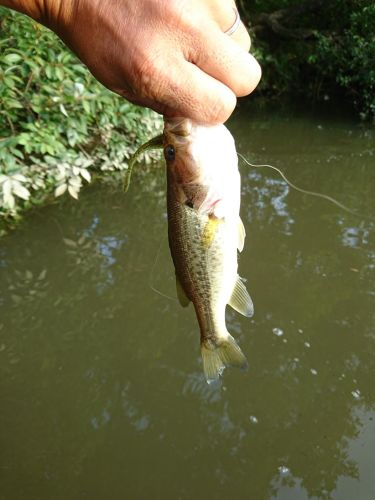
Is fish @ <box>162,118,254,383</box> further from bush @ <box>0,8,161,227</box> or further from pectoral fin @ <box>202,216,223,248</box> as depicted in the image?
bush @ <box>0,8,161,227</box>

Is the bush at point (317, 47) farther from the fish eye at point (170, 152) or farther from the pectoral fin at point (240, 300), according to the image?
the fish eye at point (170, 152)

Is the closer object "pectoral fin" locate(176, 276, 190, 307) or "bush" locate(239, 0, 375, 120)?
"pectoral fin" locate(176, 276, 190, 307)

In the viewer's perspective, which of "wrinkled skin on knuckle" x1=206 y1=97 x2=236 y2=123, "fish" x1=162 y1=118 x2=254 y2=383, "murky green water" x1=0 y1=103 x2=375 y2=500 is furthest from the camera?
"murky green water" x1=0 y1=103 x2=375 y2=500

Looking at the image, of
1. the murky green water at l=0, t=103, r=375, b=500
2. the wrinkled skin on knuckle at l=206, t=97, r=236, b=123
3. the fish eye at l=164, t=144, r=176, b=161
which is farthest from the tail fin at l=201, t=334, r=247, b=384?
the murky green water at l=0, t=103, r=375, b=500

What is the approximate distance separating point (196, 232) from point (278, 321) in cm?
215

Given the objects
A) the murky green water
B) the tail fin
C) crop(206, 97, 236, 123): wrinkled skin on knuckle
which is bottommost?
the murky green water

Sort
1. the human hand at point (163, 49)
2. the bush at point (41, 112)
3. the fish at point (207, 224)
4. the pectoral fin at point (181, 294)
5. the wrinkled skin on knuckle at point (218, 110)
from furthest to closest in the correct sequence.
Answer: the bush at point (41, 112) < the pectoral fin at point (181, 294) < the fish at point (207, 224) < the wrinkled skin on knuckle at point (218, 110) < the human hand at point (163, 49)

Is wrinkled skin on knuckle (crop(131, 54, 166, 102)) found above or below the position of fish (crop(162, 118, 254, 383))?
above

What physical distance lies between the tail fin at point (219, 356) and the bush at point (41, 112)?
9.04 ft

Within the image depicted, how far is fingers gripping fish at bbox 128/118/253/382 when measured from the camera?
125 centimetres

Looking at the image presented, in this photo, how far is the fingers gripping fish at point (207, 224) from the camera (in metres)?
1.25

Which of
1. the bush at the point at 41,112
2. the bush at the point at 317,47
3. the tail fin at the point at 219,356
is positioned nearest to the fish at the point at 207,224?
the tail fin at the point at 219,356

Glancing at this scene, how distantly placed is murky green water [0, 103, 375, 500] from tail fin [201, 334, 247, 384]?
105 centimetres

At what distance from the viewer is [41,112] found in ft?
15.4
